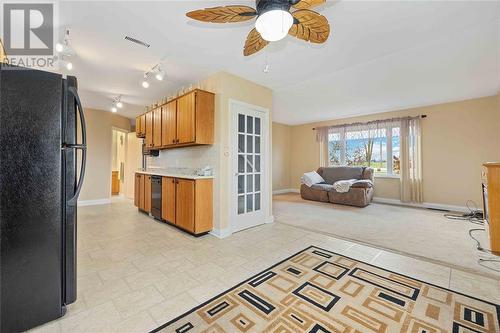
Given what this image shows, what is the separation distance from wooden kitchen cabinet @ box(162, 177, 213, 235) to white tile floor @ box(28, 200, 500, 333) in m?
0.18

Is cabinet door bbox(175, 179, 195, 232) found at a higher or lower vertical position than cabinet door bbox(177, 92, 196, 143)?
lower

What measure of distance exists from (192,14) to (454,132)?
20.3 ft

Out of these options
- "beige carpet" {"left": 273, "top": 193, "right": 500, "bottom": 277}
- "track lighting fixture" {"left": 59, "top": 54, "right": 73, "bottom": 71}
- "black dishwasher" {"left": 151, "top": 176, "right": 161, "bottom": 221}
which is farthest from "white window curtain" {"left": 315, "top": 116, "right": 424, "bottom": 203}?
"track lighting fixture" {"left": 59, "top": 54, "right": 73, "bottom": 71}

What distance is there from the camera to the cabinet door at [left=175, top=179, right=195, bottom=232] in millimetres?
3098

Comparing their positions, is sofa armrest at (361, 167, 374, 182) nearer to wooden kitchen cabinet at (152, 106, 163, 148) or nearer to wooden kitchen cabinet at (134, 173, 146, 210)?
wooden kitchen cabinet at (152, 106, 163, 148)

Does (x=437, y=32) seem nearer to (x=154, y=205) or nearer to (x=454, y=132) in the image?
(x=454, y=132)

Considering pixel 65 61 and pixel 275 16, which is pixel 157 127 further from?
pixel 275 16

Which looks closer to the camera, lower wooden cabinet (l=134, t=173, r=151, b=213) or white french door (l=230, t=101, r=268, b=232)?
white french door (l=230, t=101, r=268, b=232)

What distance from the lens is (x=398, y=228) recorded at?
11.6 feet

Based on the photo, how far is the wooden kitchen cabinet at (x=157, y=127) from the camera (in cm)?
402

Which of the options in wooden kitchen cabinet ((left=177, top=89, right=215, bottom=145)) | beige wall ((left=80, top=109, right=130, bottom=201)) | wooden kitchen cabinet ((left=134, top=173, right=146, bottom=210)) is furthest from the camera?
beige wall ((left=80, top=109, right=130, bottom=201))

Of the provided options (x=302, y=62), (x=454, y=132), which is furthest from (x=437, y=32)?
(x=454, y=132)

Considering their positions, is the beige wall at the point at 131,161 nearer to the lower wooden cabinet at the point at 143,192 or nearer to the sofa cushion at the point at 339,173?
the lower wooden cabinet at the point at 143,192

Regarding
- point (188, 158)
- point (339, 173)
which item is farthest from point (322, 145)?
point (188, 158)
